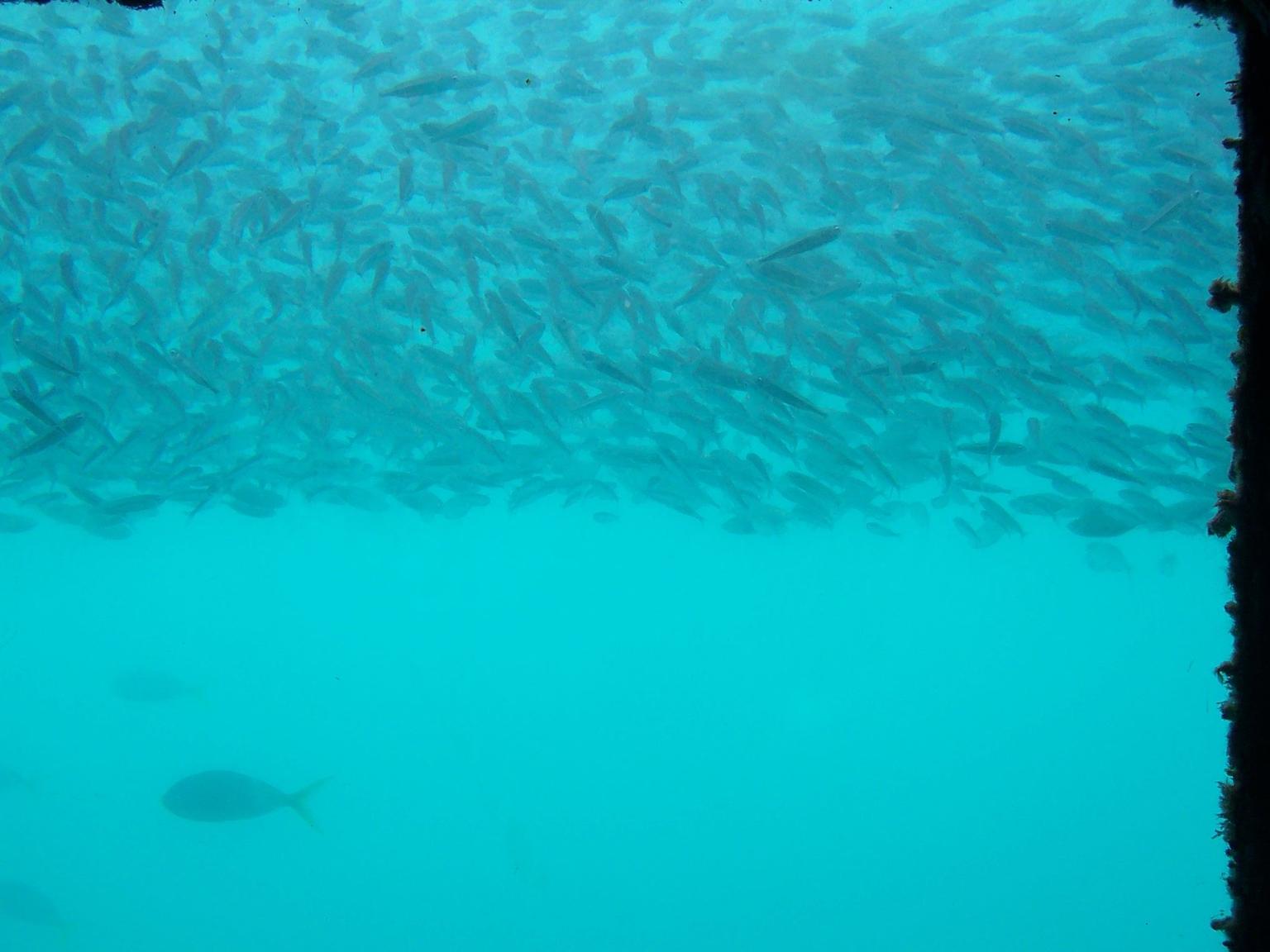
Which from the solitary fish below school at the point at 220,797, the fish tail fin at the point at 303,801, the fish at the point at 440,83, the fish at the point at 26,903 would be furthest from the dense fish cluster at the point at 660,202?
the fish at the point at 26,903

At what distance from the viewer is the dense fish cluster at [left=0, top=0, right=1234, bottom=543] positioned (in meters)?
6.81

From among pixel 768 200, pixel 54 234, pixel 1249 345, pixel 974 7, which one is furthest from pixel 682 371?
pixel 1249 345

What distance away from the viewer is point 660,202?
7570mm

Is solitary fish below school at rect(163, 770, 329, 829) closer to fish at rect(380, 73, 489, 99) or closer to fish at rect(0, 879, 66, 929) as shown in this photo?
fish at rect(0, 879, 66, 929)

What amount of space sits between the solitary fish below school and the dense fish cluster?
4697mm

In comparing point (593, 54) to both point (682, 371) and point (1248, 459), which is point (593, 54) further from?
point (1248, 459)

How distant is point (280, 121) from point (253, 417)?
25.6ft

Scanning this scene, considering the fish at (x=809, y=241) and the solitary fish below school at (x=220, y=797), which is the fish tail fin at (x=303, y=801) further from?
the fish at (x=809, y=241)

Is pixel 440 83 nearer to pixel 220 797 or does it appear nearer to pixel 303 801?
pixel 220 797

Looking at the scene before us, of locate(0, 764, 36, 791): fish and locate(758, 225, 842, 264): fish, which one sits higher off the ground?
locate(758, 225, 842, 264): fish

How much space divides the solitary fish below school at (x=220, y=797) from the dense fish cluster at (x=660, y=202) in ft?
15.4

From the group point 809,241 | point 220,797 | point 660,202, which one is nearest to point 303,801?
point 220,797

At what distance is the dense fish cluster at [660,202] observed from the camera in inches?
268

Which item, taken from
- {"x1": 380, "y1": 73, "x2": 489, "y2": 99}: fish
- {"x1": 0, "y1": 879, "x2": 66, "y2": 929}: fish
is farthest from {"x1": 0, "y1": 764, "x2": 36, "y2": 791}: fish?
{"x1": 380, "y1": 73, "x2": 489, "y2": 99}: fish
